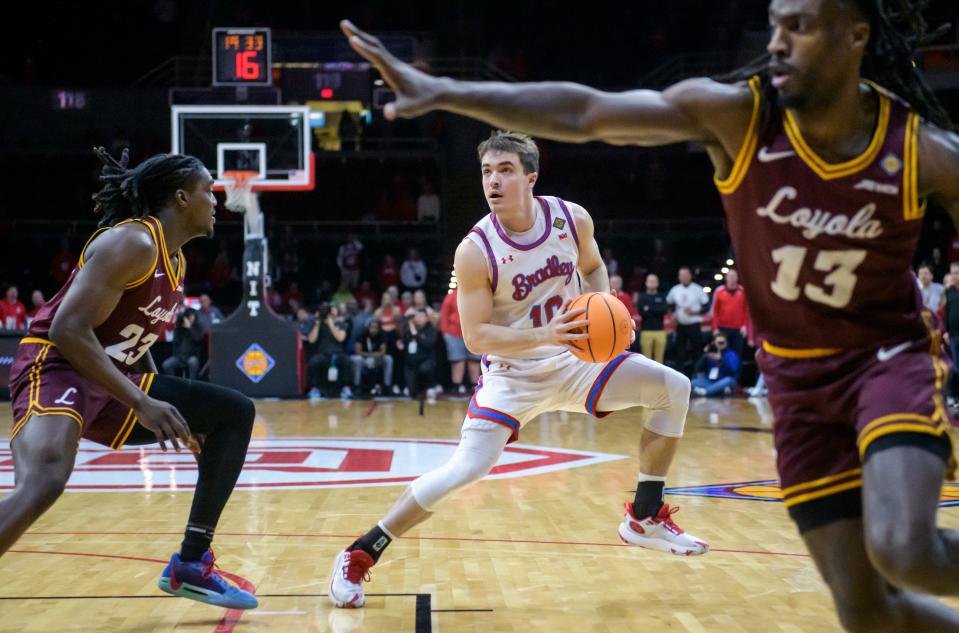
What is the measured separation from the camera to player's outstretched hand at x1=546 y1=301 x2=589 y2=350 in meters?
4.34

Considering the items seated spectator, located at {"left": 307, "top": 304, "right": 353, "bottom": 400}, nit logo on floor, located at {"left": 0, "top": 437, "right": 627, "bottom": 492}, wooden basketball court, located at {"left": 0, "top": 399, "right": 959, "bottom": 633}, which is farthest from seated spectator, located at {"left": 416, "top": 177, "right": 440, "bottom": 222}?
wooden basketball court, located at {"left": 0, "top": 399, "right": 959, "bottom": 633}

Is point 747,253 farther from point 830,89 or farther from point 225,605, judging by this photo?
point 225,605

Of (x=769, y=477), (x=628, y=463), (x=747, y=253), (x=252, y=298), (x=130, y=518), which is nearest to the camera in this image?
(x=747, y=253)

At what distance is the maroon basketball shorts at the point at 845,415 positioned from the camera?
266cm

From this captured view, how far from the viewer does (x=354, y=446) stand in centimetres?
1005

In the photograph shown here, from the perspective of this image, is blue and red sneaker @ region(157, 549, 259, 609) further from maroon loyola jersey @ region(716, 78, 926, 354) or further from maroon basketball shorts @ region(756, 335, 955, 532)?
maroon loyola jersey @ region(716, 78, 926, 354)

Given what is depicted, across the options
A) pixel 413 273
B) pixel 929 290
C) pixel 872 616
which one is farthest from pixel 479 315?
pixel 413 273

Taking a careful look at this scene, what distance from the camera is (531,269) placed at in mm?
4910

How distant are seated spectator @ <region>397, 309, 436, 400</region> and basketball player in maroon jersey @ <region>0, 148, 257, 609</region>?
37.4ft

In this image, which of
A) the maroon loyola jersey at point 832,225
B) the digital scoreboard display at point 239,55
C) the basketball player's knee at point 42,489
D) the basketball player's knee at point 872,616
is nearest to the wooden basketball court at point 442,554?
the basketball player's knee at point 42,489

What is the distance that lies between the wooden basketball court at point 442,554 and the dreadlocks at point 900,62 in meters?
1.98

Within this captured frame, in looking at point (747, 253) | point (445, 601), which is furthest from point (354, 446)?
point (747, 253)

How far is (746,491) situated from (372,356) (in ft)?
33.2

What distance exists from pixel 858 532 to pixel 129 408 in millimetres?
2731
